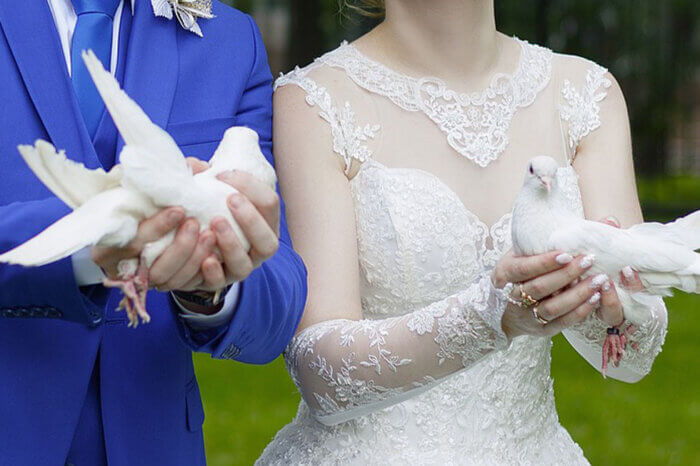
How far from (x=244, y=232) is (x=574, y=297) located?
79 centimetres

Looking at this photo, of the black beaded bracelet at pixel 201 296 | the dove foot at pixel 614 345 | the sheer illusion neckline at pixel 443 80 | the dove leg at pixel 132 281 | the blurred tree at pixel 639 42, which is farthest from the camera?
the blurred tree at pixel 639 42

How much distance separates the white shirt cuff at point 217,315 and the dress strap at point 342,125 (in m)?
0.91

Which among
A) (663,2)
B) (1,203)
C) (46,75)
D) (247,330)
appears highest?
(46,75)

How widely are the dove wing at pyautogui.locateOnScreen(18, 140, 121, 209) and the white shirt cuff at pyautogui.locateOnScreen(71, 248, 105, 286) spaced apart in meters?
0.22

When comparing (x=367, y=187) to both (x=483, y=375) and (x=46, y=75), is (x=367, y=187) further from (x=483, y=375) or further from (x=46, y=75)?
(x=46, y=75)

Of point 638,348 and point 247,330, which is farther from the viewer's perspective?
point 638,348

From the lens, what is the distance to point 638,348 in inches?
122

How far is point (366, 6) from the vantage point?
12.7 ft

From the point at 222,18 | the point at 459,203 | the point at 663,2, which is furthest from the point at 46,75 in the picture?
the point at 663,2

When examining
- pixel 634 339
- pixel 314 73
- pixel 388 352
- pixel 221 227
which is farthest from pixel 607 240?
pixel 314 73

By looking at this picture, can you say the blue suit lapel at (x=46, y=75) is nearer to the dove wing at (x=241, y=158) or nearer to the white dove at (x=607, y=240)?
the dove wing at (x=241, y=158)

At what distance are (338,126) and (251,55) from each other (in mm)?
416

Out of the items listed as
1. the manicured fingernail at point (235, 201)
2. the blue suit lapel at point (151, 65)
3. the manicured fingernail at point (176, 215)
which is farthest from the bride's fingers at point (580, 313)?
the blue suit lapel at point (151, 65)

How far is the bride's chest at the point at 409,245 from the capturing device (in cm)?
328
